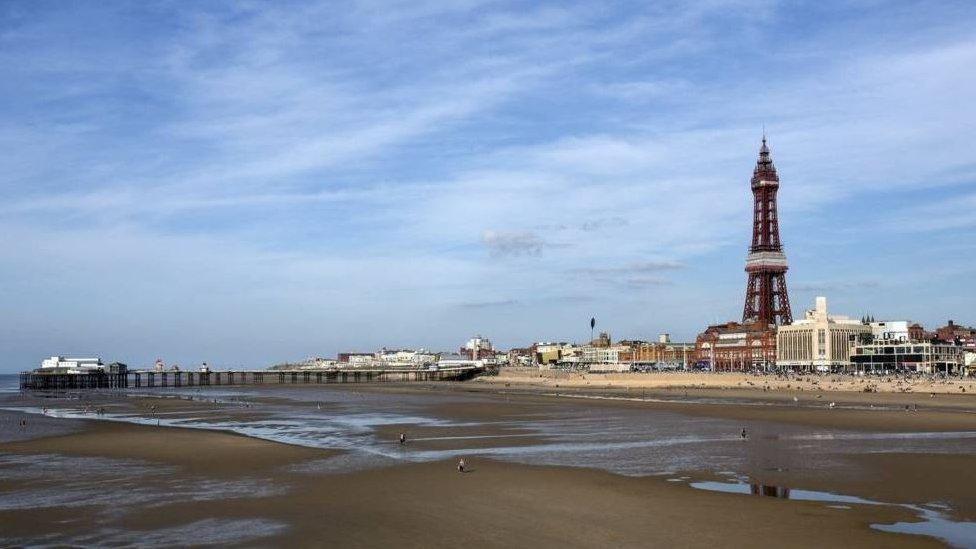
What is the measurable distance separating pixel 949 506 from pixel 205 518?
53.2ft

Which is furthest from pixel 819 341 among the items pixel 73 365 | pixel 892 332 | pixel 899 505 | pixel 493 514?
pixel 493 514

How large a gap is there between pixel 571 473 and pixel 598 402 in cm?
3981

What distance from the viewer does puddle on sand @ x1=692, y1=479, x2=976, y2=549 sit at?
15.6 metres

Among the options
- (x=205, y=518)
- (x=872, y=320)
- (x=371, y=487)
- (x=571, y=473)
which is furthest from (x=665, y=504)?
(x=872, y=320)

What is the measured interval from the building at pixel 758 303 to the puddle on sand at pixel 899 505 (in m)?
142

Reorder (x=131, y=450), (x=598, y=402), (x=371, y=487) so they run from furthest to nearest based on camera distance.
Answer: (x=598, y=402) < (x=131, y=450) < (x=371, y=487)

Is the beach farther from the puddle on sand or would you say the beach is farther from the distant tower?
the distant tower

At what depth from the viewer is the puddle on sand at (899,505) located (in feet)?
51.3

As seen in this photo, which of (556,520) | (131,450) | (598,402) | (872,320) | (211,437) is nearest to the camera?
(556,520)

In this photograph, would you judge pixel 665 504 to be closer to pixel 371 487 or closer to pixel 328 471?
pixel 371 487

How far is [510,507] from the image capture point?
1839cm

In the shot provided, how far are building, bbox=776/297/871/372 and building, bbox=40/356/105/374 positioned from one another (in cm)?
11601

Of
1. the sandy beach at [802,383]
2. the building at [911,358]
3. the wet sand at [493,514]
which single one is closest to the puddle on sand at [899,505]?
the wet sand at [493,514]

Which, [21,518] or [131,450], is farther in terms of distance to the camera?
[131,450]
